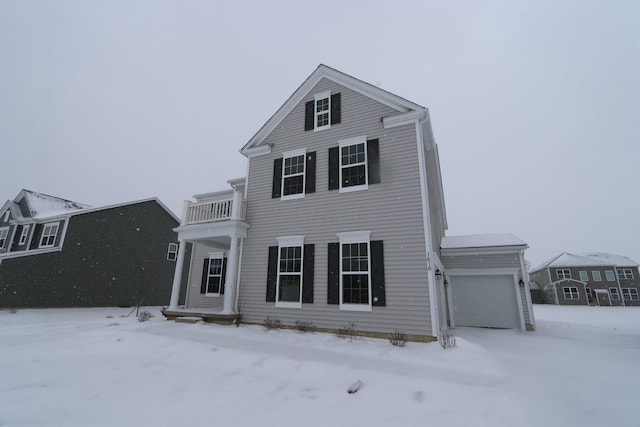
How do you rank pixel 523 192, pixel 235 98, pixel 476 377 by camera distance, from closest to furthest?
pixel 476 377
pixel 523 192
pixel 235 98

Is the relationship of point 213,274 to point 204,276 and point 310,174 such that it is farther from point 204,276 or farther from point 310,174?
point 310,174

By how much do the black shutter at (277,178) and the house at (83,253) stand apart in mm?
12569

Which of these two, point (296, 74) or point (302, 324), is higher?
point (296, 74)

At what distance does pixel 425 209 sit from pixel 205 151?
15294 cm

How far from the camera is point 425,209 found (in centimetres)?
849

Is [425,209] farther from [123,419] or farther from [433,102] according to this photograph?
[433,102]

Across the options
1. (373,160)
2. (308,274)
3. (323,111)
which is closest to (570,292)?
(373,160)

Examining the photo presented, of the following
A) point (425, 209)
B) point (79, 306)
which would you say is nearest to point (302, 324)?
point (425, 209)

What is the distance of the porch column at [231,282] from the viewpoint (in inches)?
400

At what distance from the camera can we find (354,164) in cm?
991

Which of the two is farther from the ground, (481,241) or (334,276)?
(481,241)

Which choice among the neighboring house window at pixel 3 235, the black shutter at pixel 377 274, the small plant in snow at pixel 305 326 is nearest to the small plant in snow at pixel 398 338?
the black shutter at pixel 377 274

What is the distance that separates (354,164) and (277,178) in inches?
128

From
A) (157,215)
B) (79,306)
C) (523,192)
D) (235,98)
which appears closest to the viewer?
(79,306)
